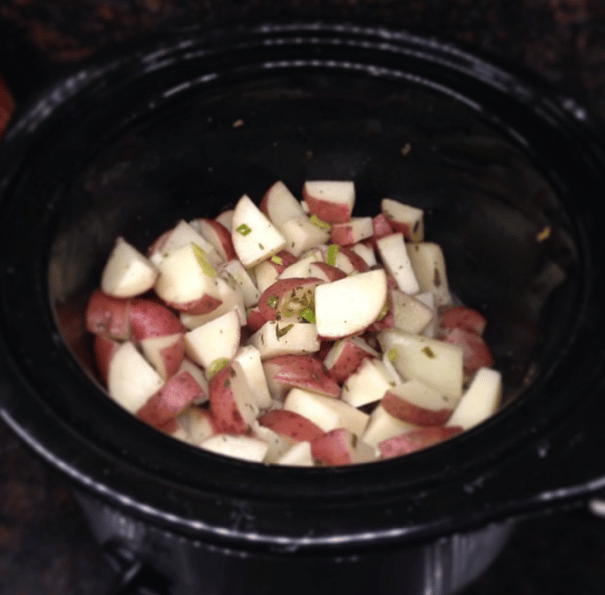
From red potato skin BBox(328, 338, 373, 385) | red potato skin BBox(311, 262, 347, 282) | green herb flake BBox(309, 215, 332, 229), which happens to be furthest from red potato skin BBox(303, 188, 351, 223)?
red potato skin BBox(328, 338, 373, 385)

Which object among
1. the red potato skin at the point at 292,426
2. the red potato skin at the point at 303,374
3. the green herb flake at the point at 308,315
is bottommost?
the red potato skin at the point at 292,426

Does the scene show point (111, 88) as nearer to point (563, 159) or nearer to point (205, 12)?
point (205, 12)

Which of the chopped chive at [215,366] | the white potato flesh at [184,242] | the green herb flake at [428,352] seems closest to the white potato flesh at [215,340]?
the chopped chive at [215,366]

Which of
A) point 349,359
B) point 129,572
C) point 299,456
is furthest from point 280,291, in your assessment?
point 129,572

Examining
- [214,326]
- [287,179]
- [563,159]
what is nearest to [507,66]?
[563,159]

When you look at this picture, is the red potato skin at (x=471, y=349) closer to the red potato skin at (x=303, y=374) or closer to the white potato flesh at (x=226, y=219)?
the red potato skin at (x=303, y=374)

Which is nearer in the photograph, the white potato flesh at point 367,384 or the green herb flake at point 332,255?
the white potato flesh at point 367,384

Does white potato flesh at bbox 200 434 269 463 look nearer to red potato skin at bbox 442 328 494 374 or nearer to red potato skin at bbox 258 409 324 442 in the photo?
red potato skin at bbox 258 409 324 442

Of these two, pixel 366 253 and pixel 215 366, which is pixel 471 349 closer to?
pixel 366 253
